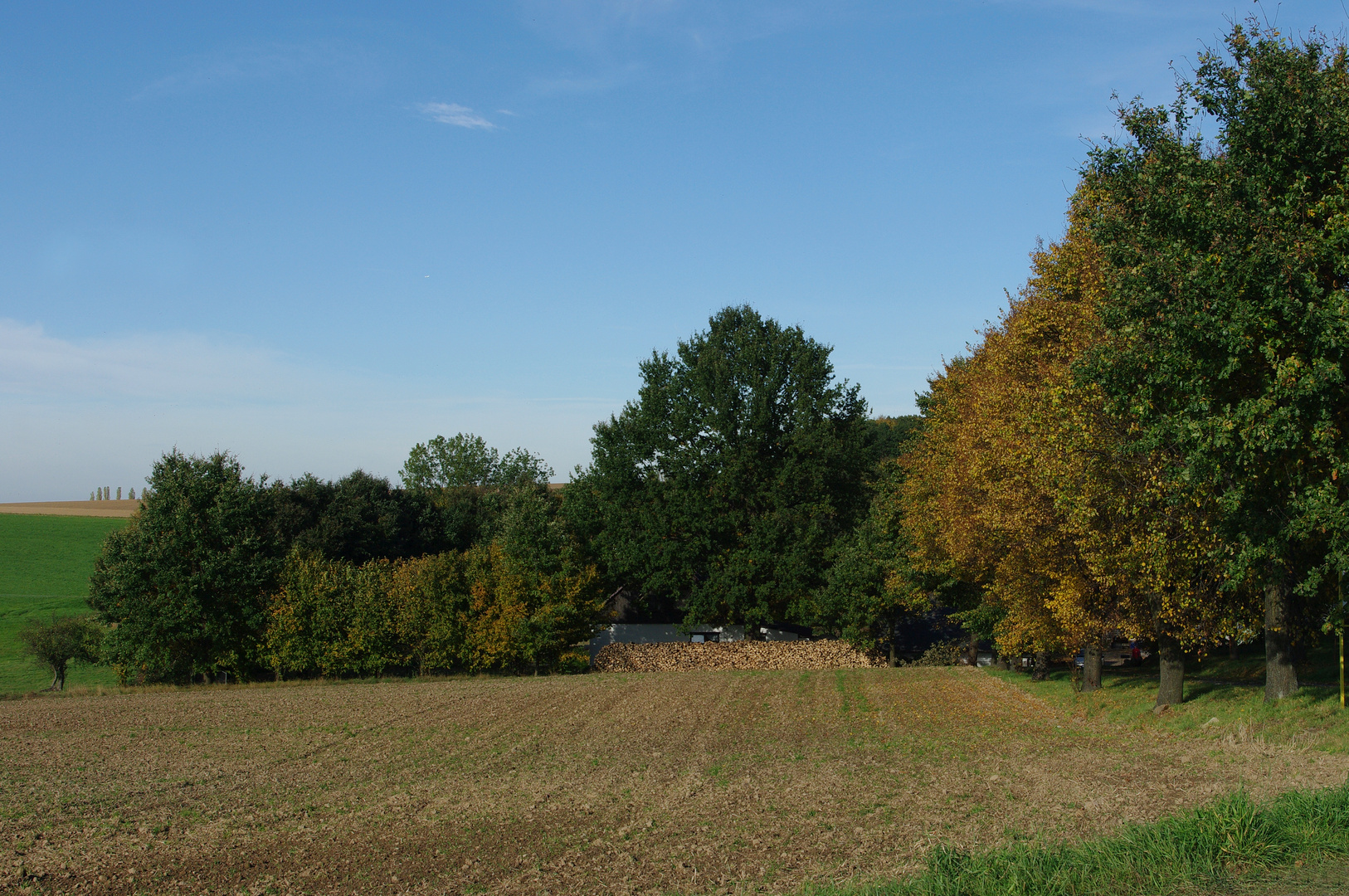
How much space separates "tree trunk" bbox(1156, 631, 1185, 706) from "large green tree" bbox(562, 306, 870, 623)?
1067 inches

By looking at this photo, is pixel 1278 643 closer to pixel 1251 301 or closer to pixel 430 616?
pixel 1251 301

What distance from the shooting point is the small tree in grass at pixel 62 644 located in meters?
38.2

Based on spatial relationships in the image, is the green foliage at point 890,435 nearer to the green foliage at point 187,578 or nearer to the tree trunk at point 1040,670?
the tree trunk at point 1040,670

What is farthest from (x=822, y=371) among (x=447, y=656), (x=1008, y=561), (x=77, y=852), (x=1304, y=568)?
(x=77, y=852)

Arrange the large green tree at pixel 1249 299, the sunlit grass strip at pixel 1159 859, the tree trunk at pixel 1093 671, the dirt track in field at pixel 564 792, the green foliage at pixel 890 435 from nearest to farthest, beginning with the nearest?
the sunlit grass strip at pixel 1159 859, the dirt track in field at pixel 564 792, the large green tree at pixel 1249 299, the tree trunk at pixel 1093 671, the green foliage at pixel 890 435

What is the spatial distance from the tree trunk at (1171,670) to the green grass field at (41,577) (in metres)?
40.5

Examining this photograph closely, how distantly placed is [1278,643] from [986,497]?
24.9ft

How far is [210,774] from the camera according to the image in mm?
16719

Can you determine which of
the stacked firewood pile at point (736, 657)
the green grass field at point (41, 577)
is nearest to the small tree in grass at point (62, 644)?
the green grass field at point (41, 577)

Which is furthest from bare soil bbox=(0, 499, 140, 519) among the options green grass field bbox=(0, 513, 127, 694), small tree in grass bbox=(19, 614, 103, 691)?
small tree in grass bbox=(19, 614, 103, 691)

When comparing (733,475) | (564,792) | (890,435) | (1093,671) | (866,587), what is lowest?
(1093,671)

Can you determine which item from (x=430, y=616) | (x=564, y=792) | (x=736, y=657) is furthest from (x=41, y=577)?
(x=564, y=792)

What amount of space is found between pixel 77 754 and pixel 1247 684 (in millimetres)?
27913

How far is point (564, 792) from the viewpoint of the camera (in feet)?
47.2
